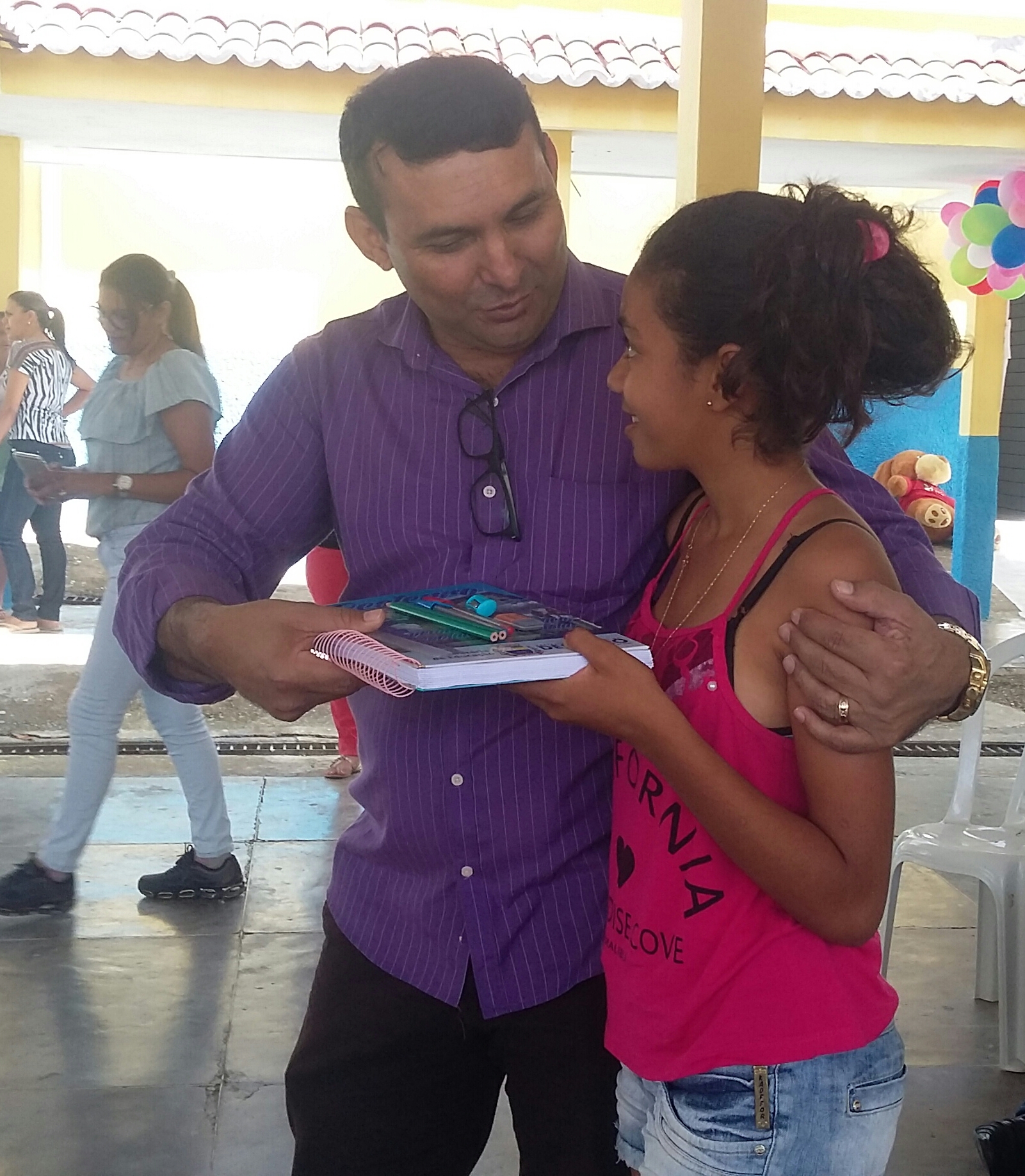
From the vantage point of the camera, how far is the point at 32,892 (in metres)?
4.04

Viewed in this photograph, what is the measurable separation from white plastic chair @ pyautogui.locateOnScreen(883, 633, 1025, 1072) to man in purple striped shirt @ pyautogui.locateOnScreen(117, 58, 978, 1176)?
1.80 m

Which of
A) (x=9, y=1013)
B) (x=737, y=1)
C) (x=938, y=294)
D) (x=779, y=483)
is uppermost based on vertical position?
(x=737, y=1)

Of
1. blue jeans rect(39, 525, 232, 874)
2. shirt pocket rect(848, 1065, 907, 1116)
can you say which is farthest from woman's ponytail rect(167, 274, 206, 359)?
shirt pocket rect(848, 1065, 907, 1116)

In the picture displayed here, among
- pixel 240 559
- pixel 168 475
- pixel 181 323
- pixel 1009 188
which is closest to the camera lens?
pixel 240 559

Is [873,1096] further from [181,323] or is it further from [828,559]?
[181,323]

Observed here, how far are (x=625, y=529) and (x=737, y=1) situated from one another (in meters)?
3.94

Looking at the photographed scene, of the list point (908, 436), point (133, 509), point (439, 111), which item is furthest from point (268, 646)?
point (908, 436)

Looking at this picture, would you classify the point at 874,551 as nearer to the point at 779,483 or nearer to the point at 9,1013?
the point at 779,483

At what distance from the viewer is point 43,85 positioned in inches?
298

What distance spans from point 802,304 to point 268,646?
24.7 inches

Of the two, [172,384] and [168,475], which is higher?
[172,384]

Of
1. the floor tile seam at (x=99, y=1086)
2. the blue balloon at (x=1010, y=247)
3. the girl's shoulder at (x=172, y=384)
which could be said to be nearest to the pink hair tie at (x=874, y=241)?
the floor tile seam at (x=99, y=1086)

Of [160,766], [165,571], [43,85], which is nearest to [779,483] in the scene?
[165,571]

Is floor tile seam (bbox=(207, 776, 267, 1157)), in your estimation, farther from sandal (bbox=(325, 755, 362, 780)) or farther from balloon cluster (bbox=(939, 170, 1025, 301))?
balloon cluster (bbox=(939, 170, 1025, 301))
